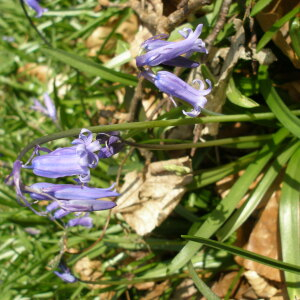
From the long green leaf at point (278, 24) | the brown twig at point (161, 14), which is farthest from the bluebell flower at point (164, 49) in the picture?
the long green leaf at point (278, 24)

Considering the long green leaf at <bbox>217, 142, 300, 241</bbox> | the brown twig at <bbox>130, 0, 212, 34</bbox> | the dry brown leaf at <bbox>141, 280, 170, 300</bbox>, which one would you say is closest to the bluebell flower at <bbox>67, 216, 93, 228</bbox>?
the dry brown leaf at <bbox>141, 280, 170, 300</bbox>

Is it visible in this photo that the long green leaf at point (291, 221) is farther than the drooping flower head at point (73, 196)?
Yes

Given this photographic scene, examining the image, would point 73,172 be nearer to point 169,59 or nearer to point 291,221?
point 169,59

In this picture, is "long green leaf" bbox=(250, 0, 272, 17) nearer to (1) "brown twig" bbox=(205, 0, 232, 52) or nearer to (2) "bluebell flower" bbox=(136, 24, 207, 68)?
(1) "brown twig" bbox=(205, 0, 232, 52)

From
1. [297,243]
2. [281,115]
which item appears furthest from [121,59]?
[297,243]

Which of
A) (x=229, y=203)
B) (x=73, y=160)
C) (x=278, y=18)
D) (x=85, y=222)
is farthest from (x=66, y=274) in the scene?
(x=278, y=18)

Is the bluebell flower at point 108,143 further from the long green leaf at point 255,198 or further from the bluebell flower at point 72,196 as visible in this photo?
the long green leaf at point 255,198
